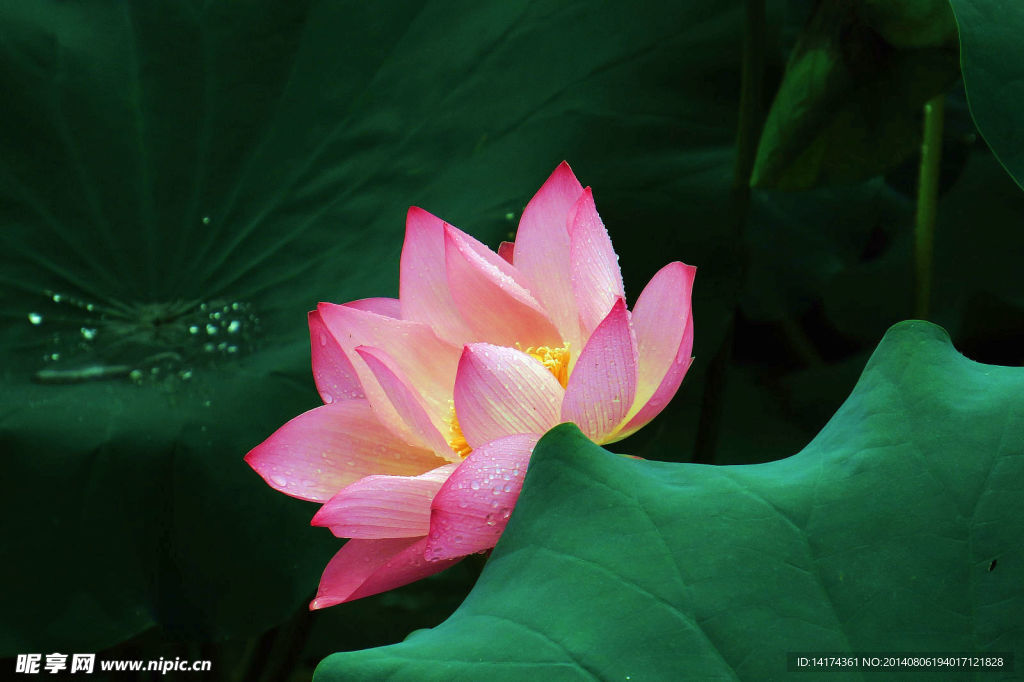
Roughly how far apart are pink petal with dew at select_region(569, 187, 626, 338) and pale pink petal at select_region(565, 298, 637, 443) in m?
0.04

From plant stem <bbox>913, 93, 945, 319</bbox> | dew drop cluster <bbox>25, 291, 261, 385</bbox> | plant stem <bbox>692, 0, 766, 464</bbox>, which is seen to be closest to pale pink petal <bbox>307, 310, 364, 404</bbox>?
dew drop cluster <bbox>25, 291, 261, 385</bbox>

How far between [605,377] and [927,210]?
1.78 feet

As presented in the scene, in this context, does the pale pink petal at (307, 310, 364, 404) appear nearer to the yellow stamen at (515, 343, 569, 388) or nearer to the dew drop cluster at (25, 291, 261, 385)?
the yellow stamen at (515, 343, 569, 388)

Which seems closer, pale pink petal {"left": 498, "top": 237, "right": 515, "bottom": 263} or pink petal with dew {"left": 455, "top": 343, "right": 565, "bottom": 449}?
pink petal with dew {"left": 455, "top": 343, "right": 565, "bottom": 449}

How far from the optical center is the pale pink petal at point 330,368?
0.54 m

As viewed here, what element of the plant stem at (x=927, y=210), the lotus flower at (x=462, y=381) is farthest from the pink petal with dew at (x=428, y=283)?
the plant stem at (x=927, y=210)

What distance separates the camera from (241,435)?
28.2 inches

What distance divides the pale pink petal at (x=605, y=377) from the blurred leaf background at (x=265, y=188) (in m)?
0.31

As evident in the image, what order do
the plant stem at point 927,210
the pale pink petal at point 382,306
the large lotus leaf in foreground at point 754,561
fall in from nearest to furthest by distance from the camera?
the large lotus leaf in foreground at point 754,561 → the pale pink petal at point 382,306 → the plant stem at point 927,210

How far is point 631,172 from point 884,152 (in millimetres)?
238

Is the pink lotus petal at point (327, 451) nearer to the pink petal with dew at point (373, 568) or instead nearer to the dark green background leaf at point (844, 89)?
the pink petal with dew at point (373, 568)

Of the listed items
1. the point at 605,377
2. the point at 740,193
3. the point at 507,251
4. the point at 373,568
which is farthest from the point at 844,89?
the point at 373,568

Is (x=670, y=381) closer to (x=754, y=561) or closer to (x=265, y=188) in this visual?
(x=754, y=561)

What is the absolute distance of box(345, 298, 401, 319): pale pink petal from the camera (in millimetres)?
591
